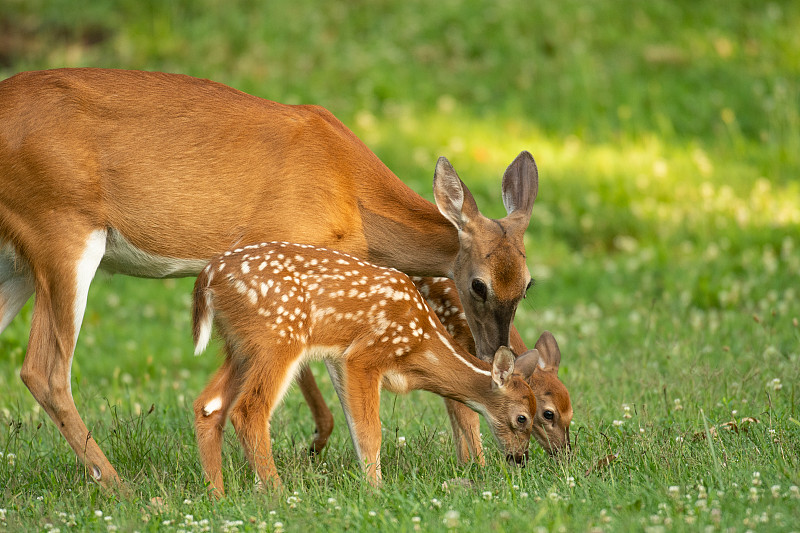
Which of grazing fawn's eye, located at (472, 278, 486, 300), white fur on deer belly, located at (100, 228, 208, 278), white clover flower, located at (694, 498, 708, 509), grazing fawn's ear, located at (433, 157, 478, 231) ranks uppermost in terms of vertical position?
grazing fawn's ear, located at (433, 157, 478, 231)

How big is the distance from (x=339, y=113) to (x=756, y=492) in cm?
932

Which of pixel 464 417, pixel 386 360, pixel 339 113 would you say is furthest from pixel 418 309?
pixel 339 113

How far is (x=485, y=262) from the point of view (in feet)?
18.2

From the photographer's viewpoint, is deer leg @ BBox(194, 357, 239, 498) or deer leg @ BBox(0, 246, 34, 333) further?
deer leg @ BBox(0, 246, 34, 333)

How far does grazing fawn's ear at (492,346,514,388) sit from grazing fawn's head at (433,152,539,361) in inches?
15.2

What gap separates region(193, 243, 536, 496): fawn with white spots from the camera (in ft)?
15.9

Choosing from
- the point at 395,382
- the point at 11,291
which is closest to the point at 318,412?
the point at 395,382

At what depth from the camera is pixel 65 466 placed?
5.41m

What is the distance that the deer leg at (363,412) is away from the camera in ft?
16.3

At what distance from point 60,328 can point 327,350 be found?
1413 mm

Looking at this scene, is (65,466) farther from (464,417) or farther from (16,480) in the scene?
(464,417)

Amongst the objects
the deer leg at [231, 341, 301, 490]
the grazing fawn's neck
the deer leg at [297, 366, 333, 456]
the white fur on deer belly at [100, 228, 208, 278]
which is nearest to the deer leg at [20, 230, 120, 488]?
the white fur on deer belly at [100, 228, 208, 278]

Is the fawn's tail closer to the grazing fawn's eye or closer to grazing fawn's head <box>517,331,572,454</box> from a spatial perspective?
the grazing fawn's eye

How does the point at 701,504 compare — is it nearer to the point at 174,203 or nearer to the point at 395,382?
the point at 395,382
